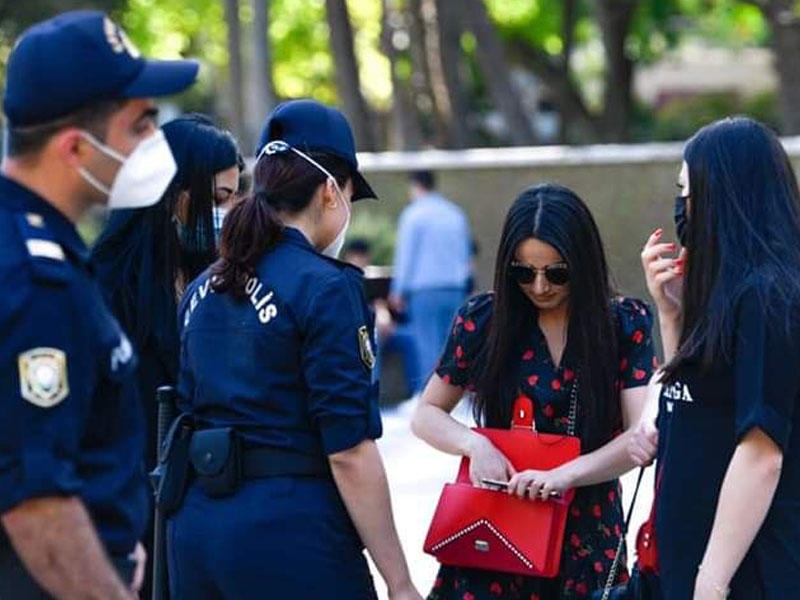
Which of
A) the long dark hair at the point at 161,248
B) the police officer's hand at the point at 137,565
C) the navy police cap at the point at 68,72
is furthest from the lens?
the long dark hair at the point at 161,248

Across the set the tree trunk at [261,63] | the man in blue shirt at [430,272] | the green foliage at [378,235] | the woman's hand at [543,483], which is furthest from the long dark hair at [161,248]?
the tree trunk at [261,63]

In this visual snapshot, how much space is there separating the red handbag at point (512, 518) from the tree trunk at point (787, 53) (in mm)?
19124

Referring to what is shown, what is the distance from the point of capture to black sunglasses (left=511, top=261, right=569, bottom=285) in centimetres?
465

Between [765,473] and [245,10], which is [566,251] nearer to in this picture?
[765,473]

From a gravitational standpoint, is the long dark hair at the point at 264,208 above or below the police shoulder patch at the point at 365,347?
above

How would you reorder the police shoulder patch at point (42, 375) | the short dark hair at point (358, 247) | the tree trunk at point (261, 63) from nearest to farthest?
the police shoulder patch at point (42, 375) → the short dark hair at point (358, 247) → the tree trunk at point (261, 63)

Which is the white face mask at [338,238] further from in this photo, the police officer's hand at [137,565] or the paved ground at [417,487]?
the paved ground at [417,487]

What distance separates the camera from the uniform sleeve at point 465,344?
4793mm

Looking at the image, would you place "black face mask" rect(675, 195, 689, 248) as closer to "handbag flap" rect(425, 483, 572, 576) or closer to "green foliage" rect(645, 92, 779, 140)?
"handbag flap" rect(425, 483, 572, 576)

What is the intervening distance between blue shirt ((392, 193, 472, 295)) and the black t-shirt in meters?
10.1

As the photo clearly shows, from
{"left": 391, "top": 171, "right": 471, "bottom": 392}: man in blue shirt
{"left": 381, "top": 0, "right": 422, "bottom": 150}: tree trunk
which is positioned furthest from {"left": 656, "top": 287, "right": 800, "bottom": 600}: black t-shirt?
{"left": 381, "top": 0, "right": 422, "bottom": 150}: tree trunk

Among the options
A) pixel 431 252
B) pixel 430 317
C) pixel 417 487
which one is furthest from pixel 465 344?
pixel 430 317

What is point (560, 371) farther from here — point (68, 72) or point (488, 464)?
point (68, 72)

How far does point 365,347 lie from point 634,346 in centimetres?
89
